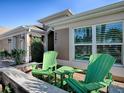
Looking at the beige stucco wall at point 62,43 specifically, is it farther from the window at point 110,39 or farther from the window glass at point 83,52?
the window at point 110,39

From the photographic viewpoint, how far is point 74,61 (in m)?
8.79

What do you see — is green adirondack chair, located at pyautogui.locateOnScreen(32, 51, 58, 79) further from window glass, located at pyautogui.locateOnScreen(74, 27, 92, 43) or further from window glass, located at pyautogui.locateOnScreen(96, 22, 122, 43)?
window glass, located at pyautogui.locateOnScreen(96, 22, 122, 43)

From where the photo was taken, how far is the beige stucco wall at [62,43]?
9.57 meters

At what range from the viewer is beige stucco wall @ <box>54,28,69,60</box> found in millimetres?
9573

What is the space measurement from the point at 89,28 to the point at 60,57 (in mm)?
3050

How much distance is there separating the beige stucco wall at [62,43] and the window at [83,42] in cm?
85

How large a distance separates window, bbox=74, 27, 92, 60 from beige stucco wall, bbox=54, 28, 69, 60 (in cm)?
85

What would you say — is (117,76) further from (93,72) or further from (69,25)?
(69,25)

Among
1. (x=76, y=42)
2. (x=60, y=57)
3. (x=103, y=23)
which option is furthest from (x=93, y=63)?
(x=60, y=57)

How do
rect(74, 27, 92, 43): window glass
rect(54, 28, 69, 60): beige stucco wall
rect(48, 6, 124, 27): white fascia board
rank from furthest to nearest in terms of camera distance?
rect(54, 28, 69, 60): beige stucco wall, rect(74, 27, 92, 43): window glass, rect(48, 6, 124, 27): white fascia board

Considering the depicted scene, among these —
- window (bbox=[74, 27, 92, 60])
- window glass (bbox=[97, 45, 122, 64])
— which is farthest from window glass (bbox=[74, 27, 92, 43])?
window glass (bbox=[97, 45, 122, 64])

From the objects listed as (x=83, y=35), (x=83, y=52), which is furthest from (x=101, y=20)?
(x=83, y=52)

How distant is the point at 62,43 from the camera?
10023mm

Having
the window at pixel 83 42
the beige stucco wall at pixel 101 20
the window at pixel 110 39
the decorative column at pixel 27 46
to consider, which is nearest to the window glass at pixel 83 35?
the window at pixel 83 42
